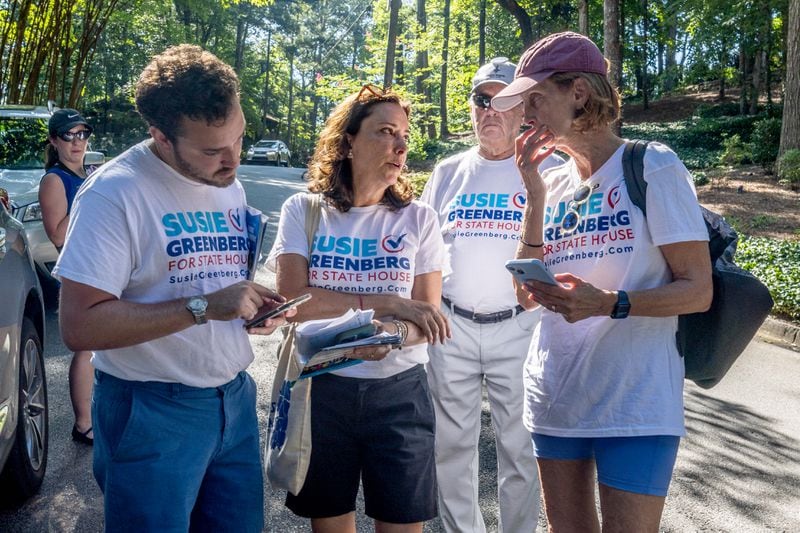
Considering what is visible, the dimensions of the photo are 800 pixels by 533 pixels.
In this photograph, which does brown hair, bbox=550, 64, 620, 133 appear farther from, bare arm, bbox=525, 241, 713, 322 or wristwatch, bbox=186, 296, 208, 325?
wristwatch, bbox=186, 296, 208, 325

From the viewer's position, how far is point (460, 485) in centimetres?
363

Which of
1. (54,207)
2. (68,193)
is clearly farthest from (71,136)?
(54,207)

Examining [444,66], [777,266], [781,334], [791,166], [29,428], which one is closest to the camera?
[29,428]

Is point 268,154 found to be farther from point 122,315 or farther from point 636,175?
point 122,315

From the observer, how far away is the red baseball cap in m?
2.52

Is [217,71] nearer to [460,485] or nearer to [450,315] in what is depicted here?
[450,315]

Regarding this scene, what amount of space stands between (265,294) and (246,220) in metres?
0.40

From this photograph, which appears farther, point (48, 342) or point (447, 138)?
point (447, 138)

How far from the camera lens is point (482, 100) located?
387cm

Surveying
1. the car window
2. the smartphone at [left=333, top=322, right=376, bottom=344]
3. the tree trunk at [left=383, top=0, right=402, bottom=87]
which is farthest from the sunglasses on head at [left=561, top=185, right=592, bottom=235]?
the tree trunk at [left=383, top=0, right=402, bottom=87]

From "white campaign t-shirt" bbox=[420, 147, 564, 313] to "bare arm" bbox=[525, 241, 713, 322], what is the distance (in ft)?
3.96

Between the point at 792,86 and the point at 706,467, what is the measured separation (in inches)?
582

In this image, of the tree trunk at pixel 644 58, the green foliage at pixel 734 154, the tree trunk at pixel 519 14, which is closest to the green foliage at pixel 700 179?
the green foliage at pixel 734 154

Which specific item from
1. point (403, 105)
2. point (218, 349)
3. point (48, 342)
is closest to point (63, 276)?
point (218, 349)
